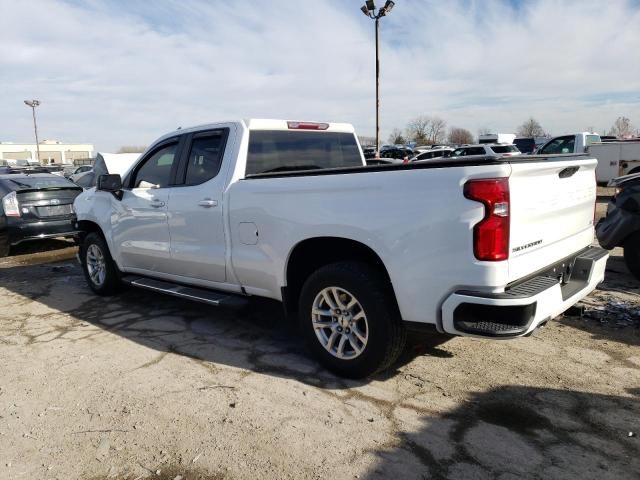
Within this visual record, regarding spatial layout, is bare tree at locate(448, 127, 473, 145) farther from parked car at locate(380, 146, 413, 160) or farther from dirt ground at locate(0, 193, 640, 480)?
dirt ground at locate(0, 193, 640, 480)

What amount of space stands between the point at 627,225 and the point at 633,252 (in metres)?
0.35

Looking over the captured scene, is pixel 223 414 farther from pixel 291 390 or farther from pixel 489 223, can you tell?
pixel 489 223

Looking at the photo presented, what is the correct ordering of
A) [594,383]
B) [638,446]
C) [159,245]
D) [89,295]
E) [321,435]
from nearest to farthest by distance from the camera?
[638,446] → [321,435] → [594,383] → [159,245] → [89,295]

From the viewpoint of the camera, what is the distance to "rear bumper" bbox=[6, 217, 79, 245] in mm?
8789

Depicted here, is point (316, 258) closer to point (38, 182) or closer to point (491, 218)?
point (491, 218)

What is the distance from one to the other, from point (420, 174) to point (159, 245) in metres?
3.13

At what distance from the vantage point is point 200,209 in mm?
4594

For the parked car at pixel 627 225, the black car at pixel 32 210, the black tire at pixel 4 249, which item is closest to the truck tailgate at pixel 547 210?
the parked car at pixel 627 225

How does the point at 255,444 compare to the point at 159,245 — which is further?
the point at 159,245

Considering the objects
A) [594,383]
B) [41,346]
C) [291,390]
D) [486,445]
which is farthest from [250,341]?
[594,383]

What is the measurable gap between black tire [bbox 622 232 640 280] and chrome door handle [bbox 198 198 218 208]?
4.68 m

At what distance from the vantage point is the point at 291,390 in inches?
143

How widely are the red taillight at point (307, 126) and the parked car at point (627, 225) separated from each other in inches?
140

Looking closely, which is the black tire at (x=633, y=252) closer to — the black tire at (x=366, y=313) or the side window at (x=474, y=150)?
the black tire at (x=366, y=313)
